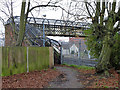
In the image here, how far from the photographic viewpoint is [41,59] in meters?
10.6

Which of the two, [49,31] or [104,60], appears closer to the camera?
[104,60]

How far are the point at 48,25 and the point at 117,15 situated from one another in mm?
13149

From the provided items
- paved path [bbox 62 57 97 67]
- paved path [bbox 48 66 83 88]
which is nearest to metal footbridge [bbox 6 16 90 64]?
paved path [bbox 62 57 97 67]

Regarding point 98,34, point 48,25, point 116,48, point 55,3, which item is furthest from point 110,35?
point 48,25

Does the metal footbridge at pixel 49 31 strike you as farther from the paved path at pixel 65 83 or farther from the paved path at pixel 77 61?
the paved path at pixel 65 83

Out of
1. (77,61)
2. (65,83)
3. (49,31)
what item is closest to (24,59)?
(65,83)

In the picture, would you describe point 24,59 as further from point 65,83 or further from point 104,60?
point 104,60

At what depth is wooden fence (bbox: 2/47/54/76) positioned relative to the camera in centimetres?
770

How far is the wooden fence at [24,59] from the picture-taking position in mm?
7699

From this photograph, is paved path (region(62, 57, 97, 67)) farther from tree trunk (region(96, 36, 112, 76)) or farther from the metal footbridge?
tree trunk (region(96, 36, 112, 76))

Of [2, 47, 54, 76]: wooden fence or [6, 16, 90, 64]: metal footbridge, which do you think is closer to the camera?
[2, 47, 54, 76]: wooden fence

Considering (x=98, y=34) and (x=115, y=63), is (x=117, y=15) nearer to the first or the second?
(x=98, y=34)

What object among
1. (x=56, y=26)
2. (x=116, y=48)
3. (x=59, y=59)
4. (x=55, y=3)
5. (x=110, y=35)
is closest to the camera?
(x=110, y=35)

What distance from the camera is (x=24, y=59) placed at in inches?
350
